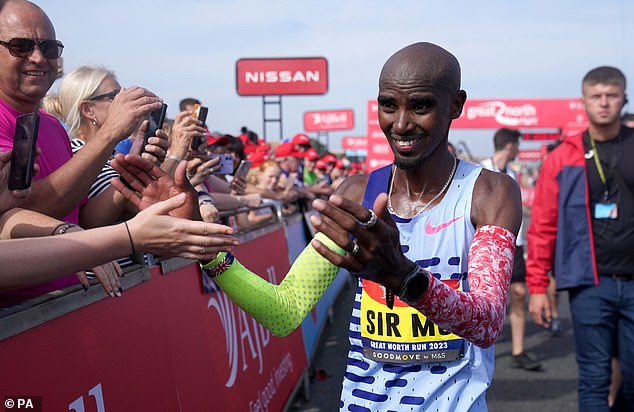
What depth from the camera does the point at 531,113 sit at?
34.2 metres

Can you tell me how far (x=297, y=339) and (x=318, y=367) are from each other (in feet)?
3.68

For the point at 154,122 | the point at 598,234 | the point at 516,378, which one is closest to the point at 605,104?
the point at 598,234

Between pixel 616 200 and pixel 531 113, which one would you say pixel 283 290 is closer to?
pixel 616 200

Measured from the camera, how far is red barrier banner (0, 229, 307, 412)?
7.39 feet

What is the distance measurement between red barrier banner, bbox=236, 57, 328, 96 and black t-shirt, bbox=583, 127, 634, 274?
35.0 ft

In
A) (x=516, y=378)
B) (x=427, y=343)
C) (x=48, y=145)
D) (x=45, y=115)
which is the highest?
(x=45, y=115)

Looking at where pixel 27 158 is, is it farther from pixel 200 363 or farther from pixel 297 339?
pixel 297 339

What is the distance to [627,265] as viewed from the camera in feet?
14.4

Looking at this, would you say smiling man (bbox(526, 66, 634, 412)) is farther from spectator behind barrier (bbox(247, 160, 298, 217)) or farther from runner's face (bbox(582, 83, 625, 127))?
spectator behind barrier (bbox(247, 160, 298, 217))

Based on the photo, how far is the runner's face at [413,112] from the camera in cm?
238

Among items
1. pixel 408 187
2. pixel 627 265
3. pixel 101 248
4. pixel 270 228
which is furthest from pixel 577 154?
pixel 101 248

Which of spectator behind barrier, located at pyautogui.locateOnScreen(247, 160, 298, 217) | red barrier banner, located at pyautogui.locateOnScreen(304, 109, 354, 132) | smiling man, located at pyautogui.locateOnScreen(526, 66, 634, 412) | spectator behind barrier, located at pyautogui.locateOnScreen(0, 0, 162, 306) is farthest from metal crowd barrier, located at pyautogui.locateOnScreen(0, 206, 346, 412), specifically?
Answer: red barrier banner, located at pyautogui.locateOnScreen(304, 109, 354, 132)

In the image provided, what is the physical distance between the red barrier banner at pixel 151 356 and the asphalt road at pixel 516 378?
136cm

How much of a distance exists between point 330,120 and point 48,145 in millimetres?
38566
